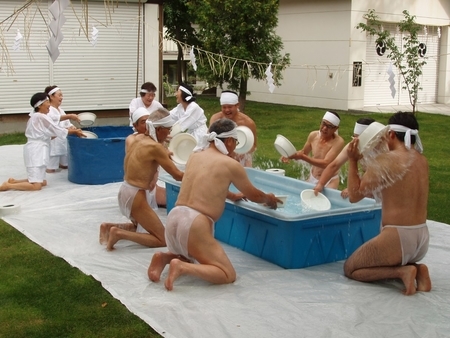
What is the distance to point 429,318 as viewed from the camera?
4566 millimetres

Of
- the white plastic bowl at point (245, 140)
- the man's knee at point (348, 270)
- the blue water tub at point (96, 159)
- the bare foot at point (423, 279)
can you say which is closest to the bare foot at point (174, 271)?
the man's knee at point (348, 270)

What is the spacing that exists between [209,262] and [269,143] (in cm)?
830

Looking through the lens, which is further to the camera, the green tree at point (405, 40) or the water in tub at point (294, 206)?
the green tree at point (405, 40)

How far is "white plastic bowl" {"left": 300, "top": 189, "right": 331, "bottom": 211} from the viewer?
644 cm

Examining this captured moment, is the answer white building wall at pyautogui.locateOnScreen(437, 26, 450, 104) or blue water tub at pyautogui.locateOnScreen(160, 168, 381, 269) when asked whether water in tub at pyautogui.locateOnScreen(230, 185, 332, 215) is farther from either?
white building wall at pyautogui.locateOnScreen(437, 26, 450, 104)

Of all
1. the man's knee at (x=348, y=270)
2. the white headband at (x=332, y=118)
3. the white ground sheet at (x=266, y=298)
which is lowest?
the white ground sheet at (x=266, y=298)

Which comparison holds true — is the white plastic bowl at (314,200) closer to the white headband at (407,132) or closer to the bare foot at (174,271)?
the white headband at (407,132)

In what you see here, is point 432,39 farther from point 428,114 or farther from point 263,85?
point 263,85

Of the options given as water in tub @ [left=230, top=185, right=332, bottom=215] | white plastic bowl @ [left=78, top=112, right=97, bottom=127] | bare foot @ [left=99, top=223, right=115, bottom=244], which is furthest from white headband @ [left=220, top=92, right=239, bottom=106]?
white plastic bowl @ [left=78, top=112, right=97, bottom=127]

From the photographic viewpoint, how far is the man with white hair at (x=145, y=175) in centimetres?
602

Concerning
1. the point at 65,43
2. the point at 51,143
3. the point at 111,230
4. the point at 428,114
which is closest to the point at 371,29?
the point at 428,114

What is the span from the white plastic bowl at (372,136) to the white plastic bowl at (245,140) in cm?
287

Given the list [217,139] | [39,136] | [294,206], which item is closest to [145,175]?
[217,139]

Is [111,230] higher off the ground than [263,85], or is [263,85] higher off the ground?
[263,85]
